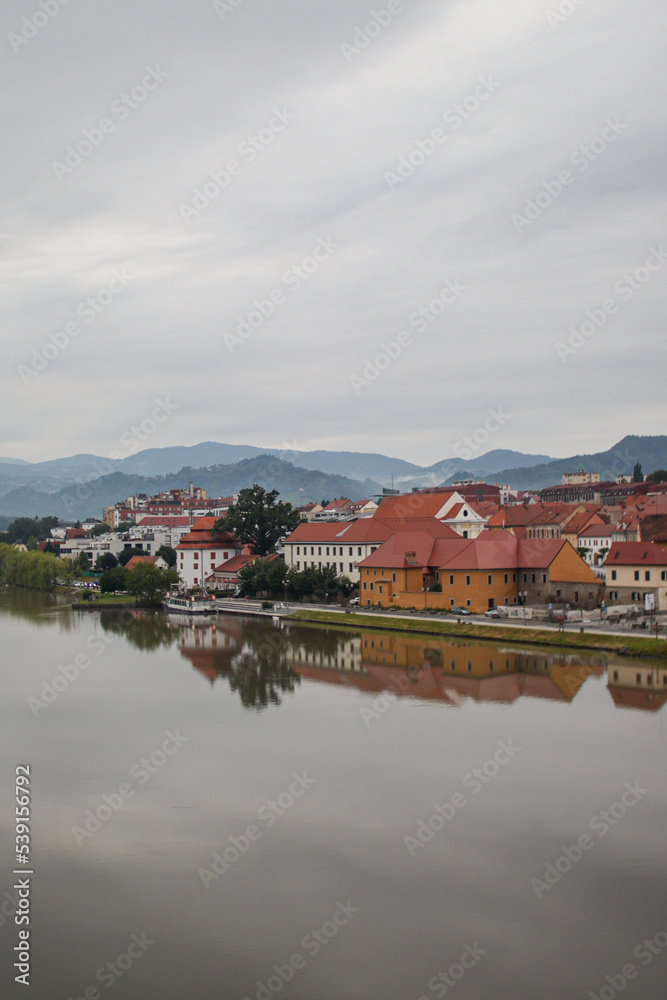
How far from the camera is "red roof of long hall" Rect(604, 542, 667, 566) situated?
2434cm

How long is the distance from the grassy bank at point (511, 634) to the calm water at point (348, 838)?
161 centimetres

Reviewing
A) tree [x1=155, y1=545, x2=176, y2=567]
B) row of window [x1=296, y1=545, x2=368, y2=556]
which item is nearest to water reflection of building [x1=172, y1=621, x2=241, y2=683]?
row of window [x1=296, y1=545, x2=368, y2=556]

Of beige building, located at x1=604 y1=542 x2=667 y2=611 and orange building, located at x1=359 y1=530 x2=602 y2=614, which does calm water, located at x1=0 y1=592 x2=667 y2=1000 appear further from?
orange building, located at x1=359 y1=530 x2=602 y2=614

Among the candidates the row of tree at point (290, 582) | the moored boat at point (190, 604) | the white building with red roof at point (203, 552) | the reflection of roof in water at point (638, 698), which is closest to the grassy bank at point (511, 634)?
the reflection of roof in water at point (638, 698)

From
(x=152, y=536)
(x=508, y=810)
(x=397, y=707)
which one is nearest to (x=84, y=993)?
(x=508, y=810)

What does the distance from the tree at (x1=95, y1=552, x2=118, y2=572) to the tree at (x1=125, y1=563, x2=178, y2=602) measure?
52.5ft

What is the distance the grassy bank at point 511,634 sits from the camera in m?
19.9

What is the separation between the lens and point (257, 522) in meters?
41.9

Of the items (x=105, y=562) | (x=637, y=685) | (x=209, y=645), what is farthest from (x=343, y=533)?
(x=105, y=562)

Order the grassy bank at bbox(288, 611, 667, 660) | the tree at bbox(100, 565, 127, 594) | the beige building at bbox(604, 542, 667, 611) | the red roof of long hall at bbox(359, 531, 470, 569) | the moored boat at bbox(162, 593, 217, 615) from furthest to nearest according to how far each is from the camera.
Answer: the tree at bbox(100, 565, 127, 594), the moored boat at bbox(162, 593, 217, 615), the red roof of long hall at bbox(359, 531, 470, 569), the beige building at bbox(604, 542, 667, 611), the grassy bank at bbox(288, 611, 667, 660)

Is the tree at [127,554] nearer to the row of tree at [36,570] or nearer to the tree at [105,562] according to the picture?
the tree at [105,562]

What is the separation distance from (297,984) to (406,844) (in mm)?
2755

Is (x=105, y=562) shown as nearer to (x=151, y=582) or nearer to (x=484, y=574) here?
(x=151, y=582)

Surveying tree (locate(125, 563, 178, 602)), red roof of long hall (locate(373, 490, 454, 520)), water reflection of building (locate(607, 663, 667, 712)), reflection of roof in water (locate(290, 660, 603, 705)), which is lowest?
reflection of roof in water (locate(290, 660, 603, 705))
